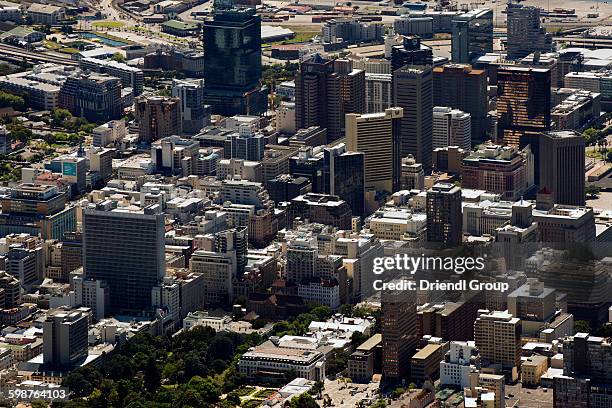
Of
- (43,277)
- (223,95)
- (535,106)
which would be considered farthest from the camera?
(223,95)

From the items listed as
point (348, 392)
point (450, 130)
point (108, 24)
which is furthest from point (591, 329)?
point (108, 24)

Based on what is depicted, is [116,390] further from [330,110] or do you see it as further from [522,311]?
[330,110]

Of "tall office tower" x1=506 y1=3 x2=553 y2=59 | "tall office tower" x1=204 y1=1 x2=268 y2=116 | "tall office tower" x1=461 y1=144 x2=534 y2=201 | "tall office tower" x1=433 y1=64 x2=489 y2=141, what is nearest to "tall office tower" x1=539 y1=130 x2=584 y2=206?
"tall office tower" x1=461 y1=144 x2=534 y2=201

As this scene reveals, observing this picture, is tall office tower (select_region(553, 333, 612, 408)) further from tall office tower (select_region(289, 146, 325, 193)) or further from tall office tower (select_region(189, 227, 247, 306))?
tall office tower (select_region(289, 146, 325, 193))

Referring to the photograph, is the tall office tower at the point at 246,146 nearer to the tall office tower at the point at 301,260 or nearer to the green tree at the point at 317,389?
the tall office tower at the point at 301,260

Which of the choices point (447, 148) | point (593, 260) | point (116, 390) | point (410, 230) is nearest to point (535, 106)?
point (447, 148)
